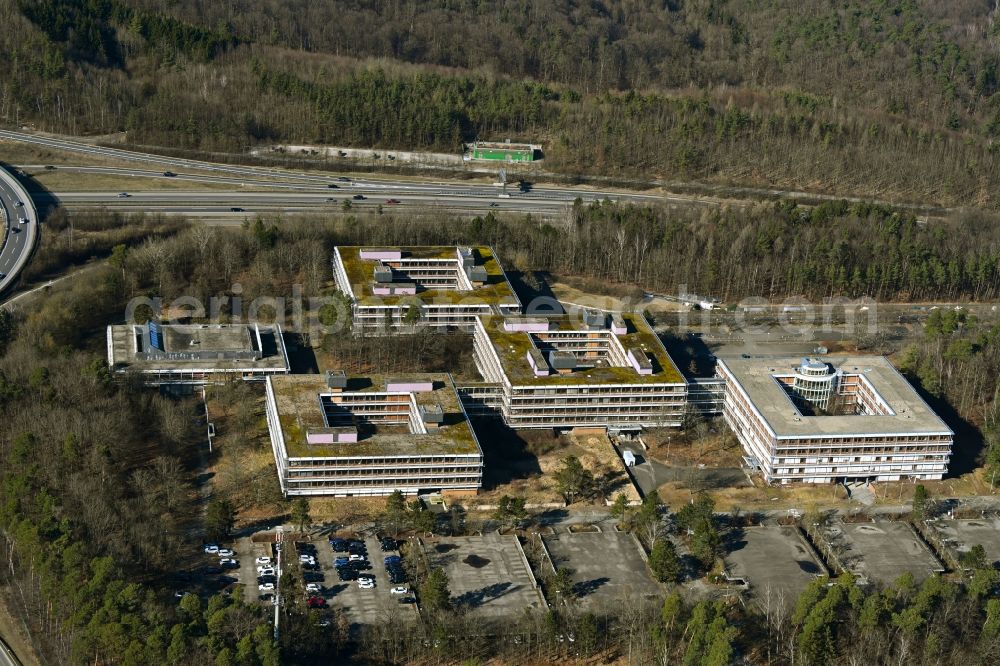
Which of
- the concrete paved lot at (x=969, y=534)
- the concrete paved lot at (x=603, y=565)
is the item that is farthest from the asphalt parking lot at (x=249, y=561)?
the concrete paved lot at (x=969, y=534)

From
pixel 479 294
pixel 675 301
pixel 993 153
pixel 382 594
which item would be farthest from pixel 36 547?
pixel 993 153

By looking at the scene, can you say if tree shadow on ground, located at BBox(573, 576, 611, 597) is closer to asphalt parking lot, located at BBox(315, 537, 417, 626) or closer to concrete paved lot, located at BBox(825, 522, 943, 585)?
asphalt parking lot, located at BBox(315, 537, 417, 626)

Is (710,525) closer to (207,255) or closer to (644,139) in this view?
(207,255)

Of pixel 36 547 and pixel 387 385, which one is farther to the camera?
pixel 387 385

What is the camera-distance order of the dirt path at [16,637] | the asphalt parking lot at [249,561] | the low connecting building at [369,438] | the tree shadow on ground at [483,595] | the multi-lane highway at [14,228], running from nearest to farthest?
the dirt path at [16,637] < the asphalt parking lot at [249,561] < the tree shadow on ground at [483,595] < the low connecting building at [369,438] < the multi-lane highway at [14,228]

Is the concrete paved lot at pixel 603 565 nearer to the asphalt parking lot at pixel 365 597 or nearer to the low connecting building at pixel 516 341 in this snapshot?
the asphalt parking lot at pixel 365 597
